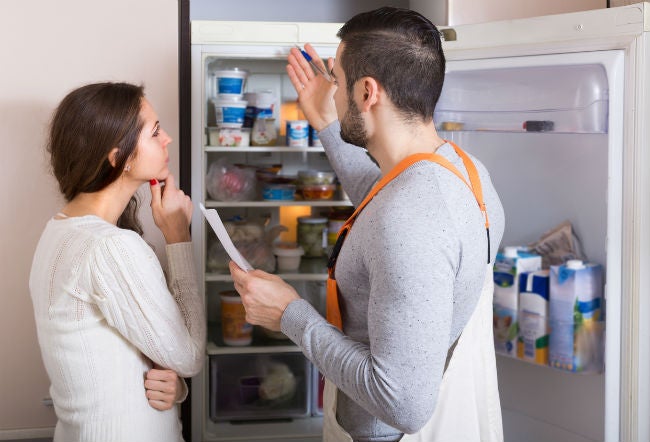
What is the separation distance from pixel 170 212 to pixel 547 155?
3.47ft

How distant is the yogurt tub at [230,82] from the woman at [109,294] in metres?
0.66

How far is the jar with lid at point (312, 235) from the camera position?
245 centimetres

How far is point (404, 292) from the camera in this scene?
3.54 ft

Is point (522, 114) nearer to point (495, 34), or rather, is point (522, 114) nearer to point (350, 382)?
point (495, 34)

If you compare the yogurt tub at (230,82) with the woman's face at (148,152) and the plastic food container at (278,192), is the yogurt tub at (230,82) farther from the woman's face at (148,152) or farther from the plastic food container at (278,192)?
the woman's face at (148,152)

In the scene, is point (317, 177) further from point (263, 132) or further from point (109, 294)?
point (109, 294)

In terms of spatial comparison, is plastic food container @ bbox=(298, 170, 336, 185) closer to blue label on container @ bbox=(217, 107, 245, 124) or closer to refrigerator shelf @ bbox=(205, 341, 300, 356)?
blue label on container @ bbox=(217, 107, 245, 124)

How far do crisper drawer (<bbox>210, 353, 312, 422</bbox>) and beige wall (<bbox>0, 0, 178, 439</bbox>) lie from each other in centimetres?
52

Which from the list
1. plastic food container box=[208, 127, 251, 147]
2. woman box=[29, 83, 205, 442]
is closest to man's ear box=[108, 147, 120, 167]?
woman box=[29, 83, 205, 442]

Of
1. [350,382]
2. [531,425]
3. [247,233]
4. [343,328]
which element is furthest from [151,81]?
[531,425]

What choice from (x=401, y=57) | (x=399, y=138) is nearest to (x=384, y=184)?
(x=399, y=138)

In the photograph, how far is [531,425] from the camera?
83.4 inches

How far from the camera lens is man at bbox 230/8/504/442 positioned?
109 cm

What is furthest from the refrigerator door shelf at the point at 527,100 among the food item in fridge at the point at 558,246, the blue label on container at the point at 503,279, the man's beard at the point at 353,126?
the man's beard at the point at 353,126
